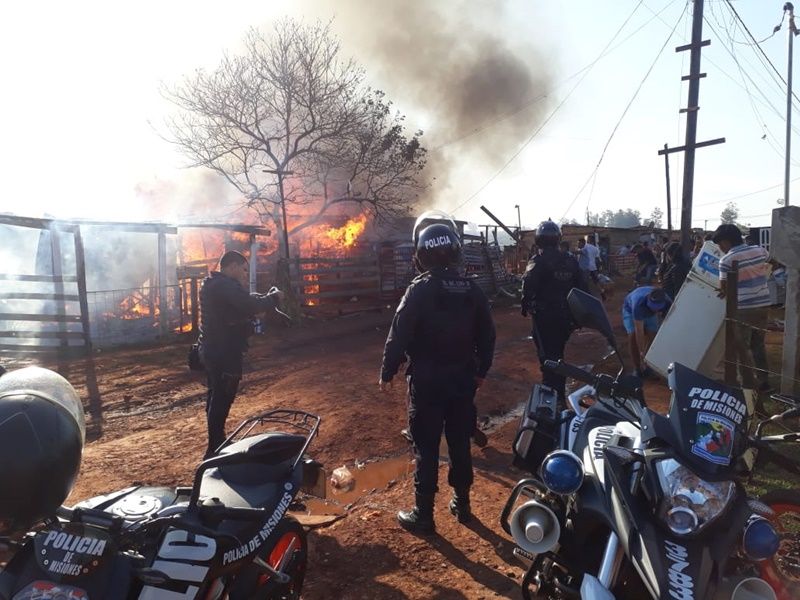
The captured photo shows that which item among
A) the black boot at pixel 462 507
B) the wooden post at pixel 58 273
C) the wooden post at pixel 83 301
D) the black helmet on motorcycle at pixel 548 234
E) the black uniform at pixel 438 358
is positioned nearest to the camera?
the black uniform at pixel 438 358

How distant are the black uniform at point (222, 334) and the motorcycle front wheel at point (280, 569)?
1.78 metres

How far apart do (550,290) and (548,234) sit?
54 cm

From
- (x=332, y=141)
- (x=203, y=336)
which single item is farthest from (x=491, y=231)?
(x=203, y=336)

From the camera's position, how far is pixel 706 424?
1.81 m

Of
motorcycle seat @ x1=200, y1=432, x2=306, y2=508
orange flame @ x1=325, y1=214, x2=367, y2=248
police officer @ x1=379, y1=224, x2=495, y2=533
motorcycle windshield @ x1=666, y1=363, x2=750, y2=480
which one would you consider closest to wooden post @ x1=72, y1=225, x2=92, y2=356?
police officer @ x1=379, y1=224, x2=495, y2=533

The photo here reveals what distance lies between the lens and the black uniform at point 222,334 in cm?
418

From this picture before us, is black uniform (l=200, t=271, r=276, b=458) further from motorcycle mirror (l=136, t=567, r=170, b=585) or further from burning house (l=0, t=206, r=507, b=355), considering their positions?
burning house (l=0, t=206, r=507, b=355)

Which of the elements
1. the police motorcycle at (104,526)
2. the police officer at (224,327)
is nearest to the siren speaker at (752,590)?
the police motorcycle at (104,526)

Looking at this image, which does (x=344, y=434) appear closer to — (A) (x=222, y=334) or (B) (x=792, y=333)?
(A) (x=222, y=334)

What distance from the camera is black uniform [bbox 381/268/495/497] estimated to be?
3.50 meters

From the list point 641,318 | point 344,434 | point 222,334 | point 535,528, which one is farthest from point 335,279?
point 535,528

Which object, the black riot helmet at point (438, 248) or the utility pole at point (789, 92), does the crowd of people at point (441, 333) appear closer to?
the black riot helmet at point (438, 248)

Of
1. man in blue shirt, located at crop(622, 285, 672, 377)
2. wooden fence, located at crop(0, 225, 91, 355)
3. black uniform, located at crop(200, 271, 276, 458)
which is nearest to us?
black uniform, located at crop(200, 271, 276, 458)

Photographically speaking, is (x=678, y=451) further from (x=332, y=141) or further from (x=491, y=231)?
(x=491, y=231)
